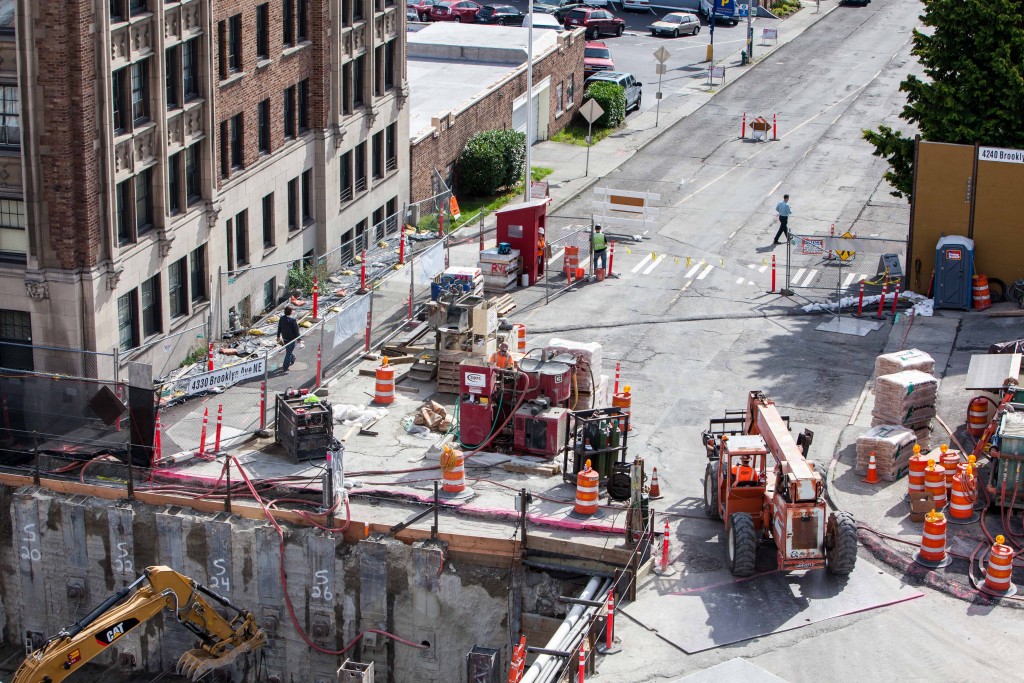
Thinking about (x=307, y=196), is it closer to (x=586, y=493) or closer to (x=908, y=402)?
(x=586, y=493)

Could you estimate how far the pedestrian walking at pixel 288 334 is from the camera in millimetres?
37875

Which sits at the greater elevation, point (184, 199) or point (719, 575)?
point (184, 199)

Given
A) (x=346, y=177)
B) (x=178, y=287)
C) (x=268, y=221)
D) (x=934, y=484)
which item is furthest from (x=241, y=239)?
(x=934, y=484)

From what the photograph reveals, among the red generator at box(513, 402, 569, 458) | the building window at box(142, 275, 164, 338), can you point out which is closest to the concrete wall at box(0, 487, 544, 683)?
the red generator at box(513, 402, 569, 458)

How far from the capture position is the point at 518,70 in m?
62.2

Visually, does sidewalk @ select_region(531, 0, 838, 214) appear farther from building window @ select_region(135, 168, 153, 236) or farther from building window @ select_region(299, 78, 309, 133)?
building window @ select_region(135, 168, 153, 236)

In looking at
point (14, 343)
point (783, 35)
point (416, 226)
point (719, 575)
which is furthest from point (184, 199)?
point (783, 35)

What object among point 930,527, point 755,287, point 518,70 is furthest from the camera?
point 518,70

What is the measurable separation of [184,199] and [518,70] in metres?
25.1

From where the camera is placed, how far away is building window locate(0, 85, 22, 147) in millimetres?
35000

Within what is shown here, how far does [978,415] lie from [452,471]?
1165 cm

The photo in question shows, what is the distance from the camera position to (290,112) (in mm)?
46594

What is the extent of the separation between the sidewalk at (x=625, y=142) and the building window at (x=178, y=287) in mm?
17918

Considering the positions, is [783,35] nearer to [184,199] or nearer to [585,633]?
[184,199]
